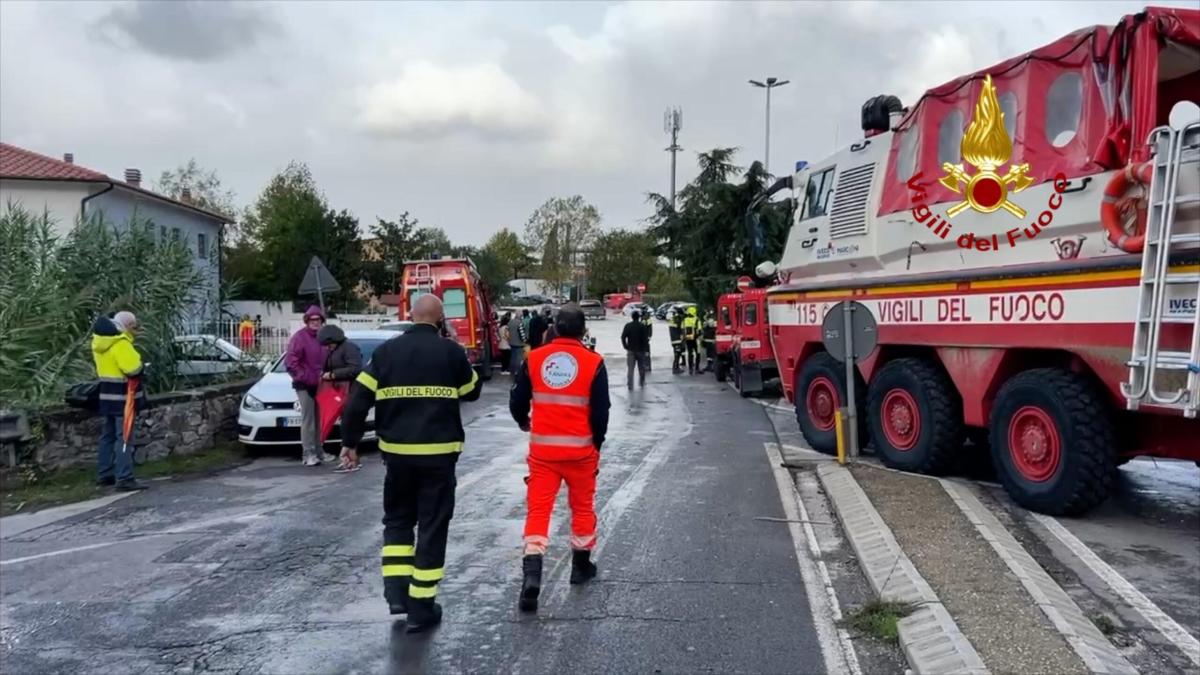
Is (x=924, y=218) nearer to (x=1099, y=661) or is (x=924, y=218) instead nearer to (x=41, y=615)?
(x=1099, y=661)

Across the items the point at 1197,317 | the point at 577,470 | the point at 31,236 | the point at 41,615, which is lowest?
the point at 41,615

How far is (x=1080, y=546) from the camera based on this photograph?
707cm

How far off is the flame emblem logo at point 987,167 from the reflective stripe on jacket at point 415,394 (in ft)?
16.8

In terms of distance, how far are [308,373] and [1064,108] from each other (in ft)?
25.7

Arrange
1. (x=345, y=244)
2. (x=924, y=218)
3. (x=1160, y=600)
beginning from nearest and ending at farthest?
(x=1160, y=600), (x=924, y=218), (x=345, y=244)

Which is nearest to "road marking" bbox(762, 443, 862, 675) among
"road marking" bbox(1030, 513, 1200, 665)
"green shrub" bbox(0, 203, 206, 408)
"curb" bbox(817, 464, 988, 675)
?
"curb" bbox(817, 464, 988, 675)

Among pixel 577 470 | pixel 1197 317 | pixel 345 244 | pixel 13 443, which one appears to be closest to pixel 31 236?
pixel 13 443

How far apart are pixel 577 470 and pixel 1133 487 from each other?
257 inches

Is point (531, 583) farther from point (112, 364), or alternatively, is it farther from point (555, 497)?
point (112, 364)

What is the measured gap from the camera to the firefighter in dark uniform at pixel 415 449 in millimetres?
5258

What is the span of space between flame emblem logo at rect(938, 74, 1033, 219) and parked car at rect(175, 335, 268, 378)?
960 centimetres

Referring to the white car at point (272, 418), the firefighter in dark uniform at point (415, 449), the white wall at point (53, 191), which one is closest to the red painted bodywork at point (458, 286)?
the white car at point (272, 418)

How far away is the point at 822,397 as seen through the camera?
11430 millimetres

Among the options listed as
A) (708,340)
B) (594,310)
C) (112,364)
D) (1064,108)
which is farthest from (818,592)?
(594,310)
